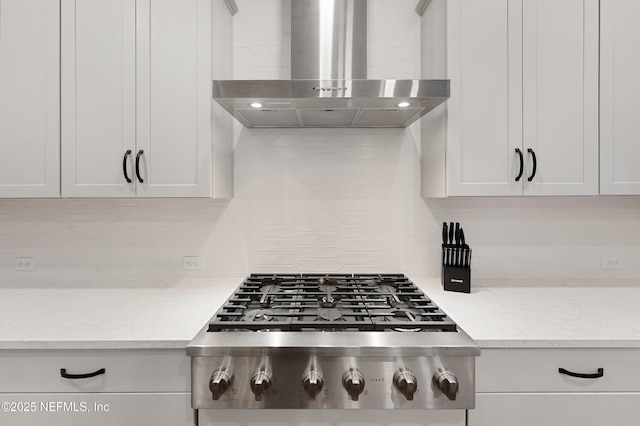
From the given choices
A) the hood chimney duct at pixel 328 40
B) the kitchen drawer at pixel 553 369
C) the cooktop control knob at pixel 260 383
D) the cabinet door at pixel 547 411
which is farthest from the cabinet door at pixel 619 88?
the cooktop control knob at pixel 260 383

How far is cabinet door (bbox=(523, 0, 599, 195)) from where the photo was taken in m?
1.78

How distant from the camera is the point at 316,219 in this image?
2.20 m

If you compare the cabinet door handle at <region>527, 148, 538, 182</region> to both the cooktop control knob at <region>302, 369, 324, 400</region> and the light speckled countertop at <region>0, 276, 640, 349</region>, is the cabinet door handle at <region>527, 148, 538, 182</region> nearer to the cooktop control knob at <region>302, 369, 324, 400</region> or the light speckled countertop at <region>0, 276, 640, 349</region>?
the light speckled countertop at <region>0, 276, 640, 349</region>

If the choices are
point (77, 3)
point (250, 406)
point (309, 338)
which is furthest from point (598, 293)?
point (77, 3)

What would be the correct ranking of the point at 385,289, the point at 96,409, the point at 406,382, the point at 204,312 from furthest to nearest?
the point at 385,289 → the point at 204,312 → the point at 96,409 → the point at 406,382

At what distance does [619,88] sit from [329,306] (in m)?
1.65

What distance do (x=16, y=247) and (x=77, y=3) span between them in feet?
4.43

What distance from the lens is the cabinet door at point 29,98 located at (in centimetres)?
177

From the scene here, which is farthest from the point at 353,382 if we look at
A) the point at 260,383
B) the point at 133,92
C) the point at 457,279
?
the point at 133,92

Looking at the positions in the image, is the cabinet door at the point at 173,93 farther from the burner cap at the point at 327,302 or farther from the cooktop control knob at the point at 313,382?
the cooktop control knob at the point at 313,382

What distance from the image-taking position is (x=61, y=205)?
217 centimetres

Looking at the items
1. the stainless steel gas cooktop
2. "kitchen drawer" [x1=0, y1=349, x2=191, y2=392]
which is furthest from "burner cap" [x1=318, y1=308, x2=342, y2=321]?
"kitchen drawer" [x1=0, y1=349, x2=191, y2=392]

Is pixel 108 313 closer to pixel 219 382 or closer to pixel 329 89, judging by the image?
pixel 219 382

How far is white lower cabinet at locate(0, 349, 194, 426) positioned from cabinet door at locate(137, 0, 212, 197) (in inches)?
30.5
